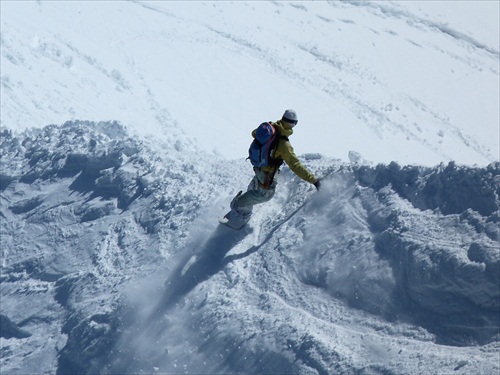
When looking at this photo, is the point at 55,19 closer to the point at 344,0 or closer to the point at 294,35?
the point at 294,35

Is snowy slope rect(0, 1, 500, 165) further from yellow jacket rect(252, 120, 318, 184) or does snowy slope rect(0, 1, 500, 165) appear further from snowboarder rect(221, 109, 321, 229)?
yellow jacket rect(252, 120, 318, 184)

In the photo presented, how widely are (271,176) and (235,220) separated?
1.02 meters

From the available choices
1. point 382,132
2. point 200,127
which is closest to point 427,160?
point 382,132

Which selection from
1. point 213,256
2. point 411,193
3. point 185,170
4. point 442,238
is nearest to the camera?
point 442,238

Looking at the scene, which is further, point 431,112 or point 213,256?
point 431,112

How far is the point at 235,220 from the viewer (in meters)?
9.66

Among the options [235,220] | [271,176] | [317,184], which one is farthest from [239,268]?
A: [317,184]

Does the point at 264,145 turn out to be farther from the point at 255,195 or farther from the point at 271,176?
the point at 255,195

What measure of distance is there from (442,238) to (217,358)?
2944mm

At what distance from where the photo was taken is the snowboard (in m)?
9.63

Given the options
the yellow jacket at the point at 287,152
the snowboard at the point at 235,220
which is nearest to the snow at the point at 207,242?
→ the snowboard at the point at 235,220

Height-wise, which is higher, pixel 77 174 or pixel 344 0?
pixel 344 0

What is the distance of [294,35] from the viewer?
21953 millimetres

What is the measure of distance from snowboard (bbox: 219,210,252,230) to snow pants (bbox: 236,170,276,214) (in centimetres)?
10
